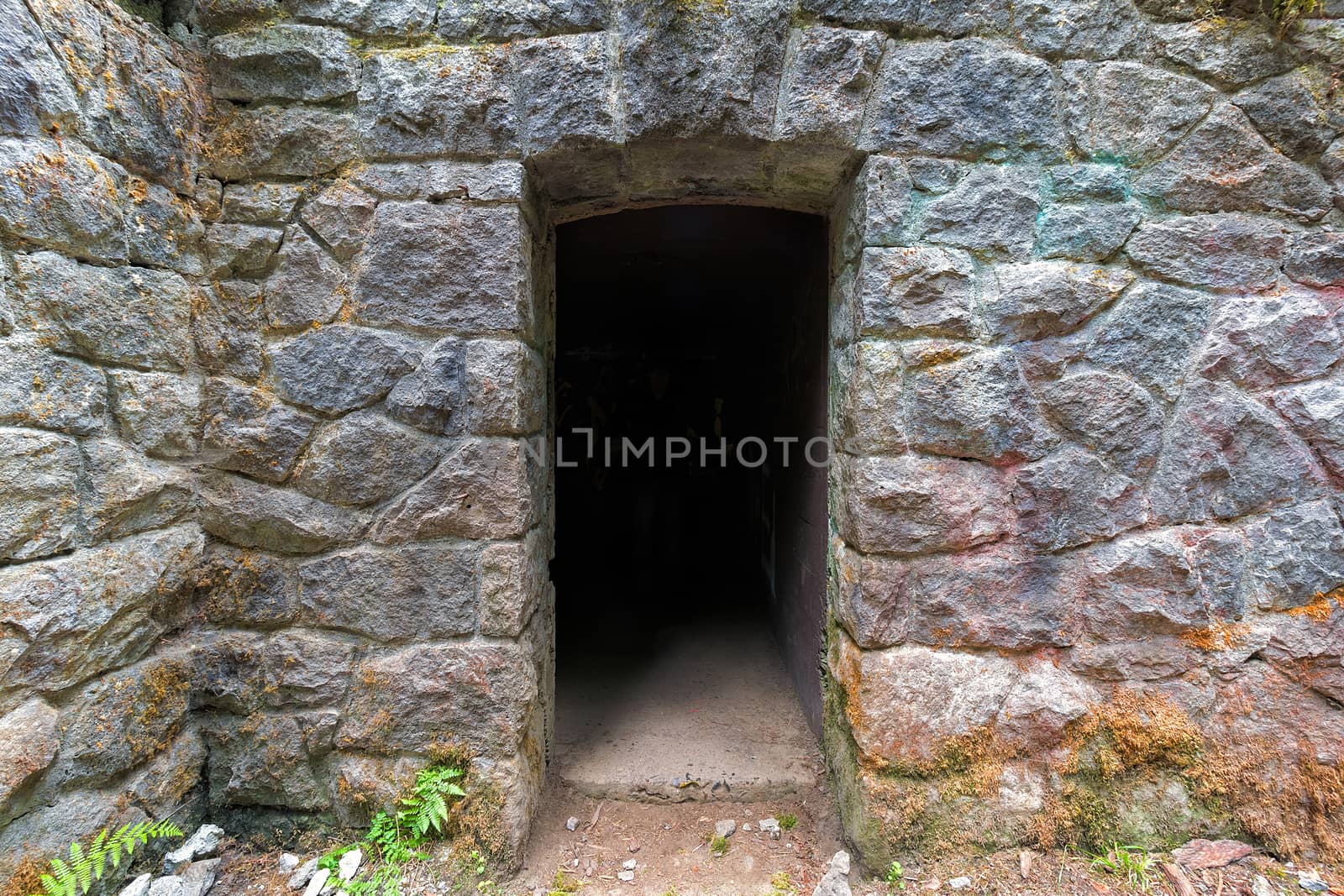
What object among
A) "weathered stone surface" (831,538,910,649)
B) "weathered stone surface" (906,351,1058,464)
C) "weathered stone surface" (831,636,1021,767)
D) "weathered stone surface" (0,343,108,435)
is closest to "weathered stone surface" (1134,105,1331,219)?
"weathered stone surface" (906,351,1058,464)

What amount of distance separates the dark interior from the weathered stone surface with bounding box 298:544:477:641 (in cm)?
113

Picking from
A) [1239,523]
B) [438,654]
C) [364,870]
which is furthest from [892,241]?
[364,870]

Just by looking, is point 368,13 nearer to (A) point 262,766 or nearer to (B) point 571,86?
(B) point 571,86

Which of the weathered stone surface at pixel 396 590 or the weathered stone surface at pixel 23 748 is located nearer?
the weathered stone surface at pixel 23 748

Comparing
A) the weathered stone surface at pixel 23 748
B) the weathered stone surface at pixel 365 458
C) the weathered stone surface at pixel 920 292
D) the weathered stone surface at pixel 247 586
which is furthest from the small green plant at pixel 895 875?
the weathered stone surface at pixel 23 748

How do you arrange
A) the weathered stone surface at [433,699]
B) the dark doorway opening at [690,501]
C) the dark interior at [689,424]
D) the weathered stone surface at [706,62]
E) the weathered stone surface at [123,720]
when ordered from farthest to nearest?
the dark interior at [689,424] < the dark doorway opening at [690,501] < the weathered stone surface at [433,699] < the weathered stone surface at [706,62] < the weathered stone surface at [123,720]

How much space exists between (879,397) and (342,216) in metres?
1.45

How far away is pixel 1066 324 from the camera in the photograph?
1.56 metres

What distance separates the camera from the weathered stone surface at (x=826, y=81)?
5.04 feet

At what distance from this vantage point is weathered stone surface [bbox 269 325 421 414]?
160 cm

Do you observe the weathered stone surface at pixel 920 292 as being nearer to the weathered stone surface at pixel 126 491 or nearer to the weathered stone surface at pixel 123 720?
the weathered stone surface at pixel 126 491

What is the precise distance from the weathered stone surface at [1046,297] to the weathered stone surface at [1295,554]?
71 cm

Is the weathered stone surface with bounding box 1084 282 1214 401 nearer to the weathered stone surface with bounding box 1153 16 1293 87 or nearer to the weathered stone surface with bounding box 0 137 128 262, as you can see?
the weathered stone surface with bounding box 1153 16 1293 87

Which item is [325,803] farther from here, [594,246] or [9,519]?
[594,246]
